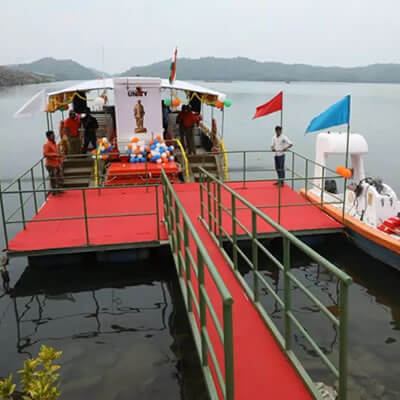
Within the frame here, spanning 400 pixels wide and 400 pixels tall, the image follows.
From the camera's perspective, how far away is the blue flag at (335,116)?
9.33m

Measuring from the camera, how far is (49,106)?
1382 centimetres

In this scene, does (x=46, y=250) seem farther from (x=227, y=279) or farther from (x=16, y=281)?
(x=227, y=279)

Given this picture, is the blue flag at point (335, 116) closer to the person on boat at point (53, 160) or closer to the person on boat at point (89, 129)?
the person on boat at point (53, 160)

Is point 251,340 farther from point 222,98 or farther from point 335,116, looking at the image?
point 222,98

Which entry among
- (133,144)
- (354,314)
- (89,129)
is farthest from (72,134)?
(354,314)

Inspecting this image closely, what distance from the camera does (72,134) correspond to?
47.3 ft

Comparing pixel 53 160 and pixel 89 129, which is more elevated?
pixel 89 129

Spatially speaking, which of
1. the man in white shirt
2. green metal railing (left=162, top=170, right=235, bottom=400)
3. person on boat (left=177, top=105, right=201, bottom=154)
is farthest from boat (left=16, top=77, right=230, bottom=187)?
green metal railing (left=162, top=170, right=235, bottom=400)

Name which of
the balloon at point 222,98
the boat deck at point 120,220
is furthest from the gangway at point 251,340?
the balloon at point 222,98

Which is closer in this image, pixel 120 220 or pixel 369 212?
pixel 369 212

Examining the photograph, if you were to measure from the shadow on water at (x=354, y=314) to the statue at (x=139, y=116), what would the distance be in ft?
20.6

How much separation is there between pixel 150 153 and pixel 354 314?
7.64 metres

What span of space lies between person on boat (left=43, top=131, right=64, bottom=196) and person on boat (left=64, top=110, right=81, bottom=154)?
211cm

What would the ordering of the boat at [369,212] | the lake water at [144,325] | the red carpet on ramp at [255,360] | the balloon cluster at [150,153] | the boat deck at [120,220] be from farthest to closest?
the balloon cluster at [150,153] < the boat at [369,212] < the boat deck at [120,220] < the lake water at [144,325] < the red carpet on ramp at [255,360]
